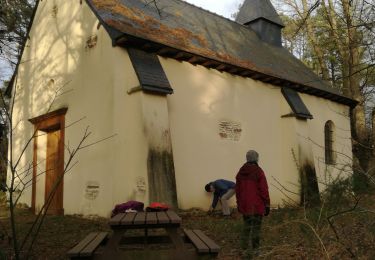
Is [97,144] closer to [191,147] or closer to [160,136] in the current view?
[160,136]

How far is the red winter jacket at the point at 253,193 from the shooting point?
587cm

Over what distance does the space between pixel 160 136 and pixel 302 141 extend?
5804 millimetres

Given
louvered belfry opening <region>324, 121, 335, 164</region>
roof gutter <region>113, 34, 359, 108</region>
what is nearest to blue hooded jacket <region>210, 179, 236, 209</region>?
roof gutter <region>113, 34, 359, 108</region>

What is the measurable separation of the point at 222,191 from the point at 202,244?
5341 millimetres

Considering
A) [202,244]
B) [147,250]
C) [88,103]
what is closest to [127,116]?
[88,103]

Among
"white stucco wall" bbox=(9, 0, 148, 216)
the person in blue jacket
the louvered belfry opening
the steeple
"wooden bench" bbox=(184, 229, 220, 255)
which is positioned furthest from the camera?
the steeple

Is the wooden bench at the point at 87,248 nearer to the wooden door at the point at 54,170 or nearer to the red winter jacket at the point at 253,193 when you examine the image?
the red winter jacket at the point at 253,193

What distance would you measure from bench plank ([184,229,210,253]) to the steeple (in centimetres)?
1349

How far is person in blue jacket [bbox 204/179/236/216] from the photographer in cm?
965

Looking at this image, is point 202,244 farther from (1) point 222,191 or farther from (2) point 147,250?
(1) point 222,191

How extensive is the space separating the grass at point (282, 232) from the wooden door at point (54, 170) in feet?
2.26

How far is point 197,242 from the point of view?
15.6ft

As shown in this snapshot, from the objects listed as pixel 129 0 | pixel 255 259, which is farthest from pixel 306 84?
pixel 255 259

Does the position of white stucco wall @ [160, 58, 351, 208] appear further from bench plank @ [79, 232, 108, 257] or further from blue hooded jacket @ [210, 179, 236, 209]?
bench plank @ [79, 232, 108, 257]
